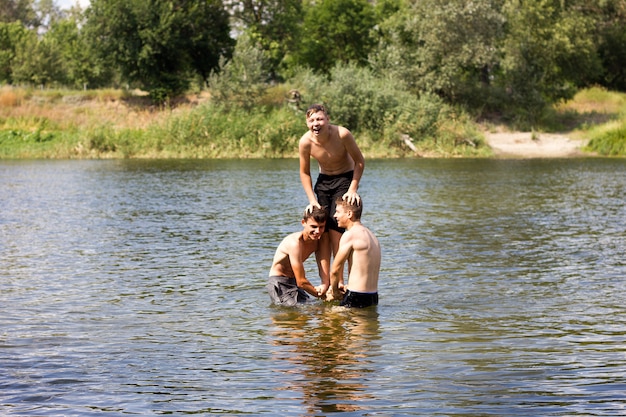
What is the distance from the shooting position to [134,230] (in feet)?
59.9

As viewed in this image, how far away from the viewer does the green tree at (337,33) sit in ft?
214

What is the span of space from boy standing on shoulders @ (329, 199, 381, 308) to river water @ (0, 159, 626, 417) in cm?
26

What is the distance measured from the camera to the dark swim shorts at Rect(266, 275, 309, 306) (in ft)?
35.6

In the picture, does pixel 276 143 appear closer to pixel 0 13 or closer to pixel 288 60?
pixel 288 60

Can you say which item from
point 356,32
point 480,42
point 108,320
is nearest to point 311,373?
point 108,320

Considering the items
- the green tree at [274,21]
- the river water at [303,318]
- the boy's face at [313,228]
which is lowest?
the river water at [303,318]

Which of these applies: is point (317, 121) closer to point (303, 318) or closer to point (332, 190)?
point (332, 190)

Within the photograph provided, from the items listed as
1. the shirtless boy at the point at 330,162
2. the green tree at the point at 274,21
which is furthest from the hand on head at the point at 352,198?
the green tree at the point at 274,21

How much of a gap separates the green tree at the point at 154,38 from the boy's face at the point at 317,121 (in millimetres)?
47507

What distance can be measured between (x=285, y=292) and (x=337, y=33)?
5586cm

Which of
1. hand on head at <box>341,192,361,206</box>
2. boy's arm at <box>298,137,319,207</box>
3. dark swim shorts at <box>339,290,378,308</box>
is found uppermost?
boy's arm at <box>298,137,319,207</box>

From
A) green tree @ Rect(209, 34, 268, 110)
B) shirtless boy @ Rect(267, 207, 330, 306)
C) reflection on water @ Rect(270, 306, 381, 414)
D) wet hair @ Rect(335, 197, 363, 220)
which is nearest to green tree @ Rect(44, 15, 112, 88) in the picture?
green tree @ Rect(209, 34, 268, 110)

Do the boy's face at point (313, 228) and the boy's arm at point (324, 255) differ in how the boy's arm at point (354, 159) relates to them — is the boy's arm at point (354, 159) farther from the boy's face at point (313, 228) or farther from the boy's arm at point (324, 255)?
the boy's arm at point (324, 255)

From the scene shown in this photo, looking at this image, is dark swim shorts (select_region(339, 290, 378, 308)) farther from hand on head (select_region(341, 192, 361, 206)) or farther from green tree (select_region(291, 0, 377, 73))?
green tree (select_region(291, 0, 377, 73))
